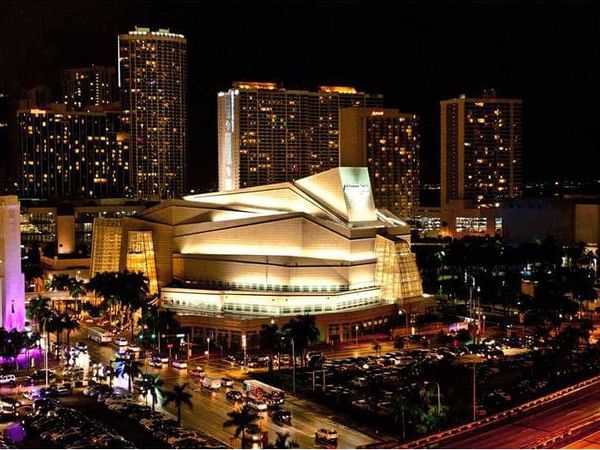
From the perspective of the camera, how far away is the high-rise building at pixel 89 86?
149 m

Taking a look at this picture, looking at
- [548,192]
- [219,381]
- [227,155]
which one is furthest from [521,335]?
[548,192]

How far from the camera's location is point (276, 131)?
359ft

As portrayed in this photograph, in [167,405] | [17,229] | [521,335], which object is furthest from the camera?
[521,335]

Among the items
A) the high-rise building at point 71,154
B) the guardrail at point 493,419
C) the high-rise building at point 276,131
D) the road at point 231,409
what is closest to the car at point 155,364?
the road at point 231,409

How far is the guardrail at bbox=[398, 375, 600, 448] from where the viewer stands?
88.4 feet

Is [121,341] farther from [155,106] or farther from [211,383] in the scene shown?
[155,106]

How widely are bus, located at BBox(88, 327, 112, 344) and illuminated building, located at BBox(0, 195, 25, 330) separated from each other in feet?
16.1

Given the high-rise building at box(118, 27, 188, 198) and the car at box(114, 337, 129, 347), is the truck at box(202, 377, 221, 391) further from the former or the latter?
the high-rise building at box(118, 27, 188, 198)

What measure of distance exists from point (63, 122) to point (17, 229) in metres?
A: 77.3

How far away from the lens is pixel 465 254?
7594cm

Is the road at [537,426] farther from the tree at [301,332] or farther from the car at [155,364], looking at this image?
the car at [155,364]

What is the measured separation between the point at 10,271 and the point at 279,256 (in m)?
16.3

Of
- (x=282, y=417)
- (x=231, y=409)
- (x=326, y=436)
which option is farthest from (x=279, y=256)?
(x=326, y=436)

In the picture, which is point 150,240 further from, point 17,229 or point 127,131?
point 127,131
